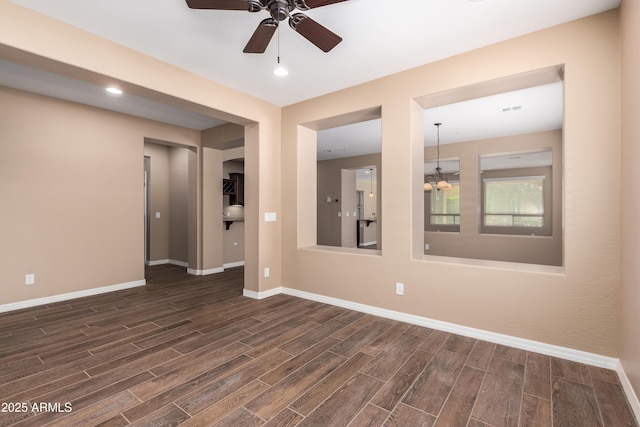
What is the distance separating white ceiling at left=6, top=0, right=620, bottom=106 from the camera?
7.29ft

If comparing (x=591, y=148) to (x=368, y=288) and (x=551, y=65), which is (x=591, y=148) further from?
(x=368, y=288)

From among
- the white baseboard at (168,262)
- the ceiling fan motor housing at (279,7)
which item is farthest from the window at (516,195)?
the ceiling fan motor housing at (279,7)

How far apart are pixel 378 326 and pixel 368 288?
1.65 ft

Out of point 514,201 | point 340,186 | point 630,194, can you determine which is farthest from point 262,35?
point 514,201

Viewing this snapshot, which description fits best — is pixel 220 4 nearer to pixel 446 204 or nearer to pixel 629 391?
pixel 629 391

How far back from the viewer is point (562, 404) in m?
1.88

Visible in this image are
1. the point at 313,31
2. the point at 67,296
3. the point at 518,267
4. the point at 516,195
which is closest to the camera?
the point at 313,31

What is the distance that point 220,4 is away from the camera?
184 centimetres

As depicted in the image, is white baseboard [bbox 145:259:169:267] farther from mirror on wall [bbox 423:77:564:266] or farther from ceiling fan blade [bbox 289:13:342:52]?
ceiling fan blade [bbox 289:13:342:52]

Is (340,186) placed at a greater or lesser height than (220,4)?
lesser

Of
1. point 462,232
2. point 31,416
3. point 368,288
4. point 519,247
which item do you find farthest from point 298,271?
point 519,247

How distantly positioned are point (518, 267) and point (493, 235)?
3.53 m

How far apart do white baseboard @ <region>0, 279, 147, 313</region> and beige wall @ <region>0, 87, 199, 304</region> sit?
0.18ft

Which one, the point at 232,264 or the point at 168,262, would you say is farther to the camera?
the point at 168,262
